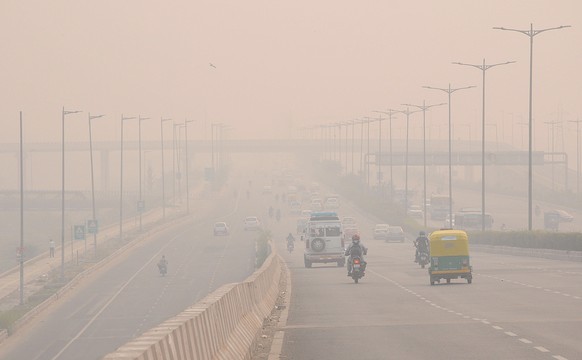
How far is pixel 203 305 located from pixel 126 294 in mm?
65081

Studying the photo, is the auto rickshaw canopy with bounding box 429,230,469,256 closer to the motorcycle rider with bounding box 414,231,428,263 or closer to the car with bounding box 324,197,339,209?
the motorcycle rider with bounding box 414,231,428,263

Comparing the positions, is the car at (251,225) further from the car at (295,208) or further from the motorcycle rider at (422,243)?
the motorcycle rider at (422,243)

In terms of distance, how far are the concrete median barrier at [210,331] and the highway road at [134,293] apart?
80.8 ft

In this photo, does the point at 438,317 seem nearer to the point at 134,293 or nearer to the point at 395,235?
the point at 134,293

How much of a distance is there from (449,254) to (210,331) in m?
29.1

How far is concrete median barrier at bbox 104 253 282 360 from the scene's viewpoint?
12.1 meters

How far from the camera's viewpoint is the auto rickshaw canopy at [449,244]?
150 ft

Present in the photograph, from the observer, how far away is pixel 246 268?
98312 millimetres

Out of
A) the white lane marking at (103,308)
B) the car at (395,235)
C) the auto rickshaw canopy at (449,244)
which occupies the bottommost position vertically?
the white lane marking at (103,308)

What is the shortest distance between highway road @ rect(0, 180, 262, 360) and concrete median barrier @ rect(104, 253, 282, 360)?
24623 millimetres

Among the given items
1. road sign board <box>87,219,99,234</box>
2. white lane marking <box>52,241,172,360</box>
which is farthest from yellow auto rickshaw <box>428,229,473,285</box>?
road sign board <box>87,219,99,234</box>

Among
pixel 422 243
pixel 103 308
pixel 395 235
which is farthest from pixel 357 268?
pixel 395 235

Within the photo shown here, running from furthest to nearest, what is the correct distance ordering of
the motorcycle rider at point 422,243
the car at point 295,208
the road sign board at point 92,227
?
the car at point 295,208
the road sign board at point 92,227
the motorcycle rider at point 422,243

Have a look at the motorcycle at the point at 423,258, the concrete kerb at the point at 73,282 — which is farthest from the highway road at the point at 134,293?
the motorcycle at the point at 423,258
